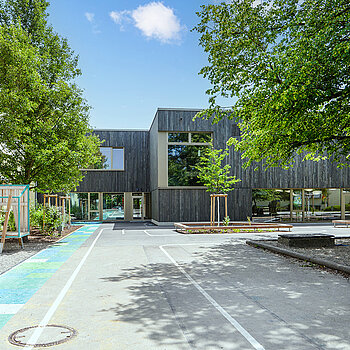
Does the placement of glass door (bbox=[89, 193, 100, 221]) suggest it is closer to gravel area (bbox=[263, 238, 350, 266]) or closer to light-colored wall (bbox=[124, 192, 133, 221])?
light-colored wall (bbox=[124, 192, 133, 221])

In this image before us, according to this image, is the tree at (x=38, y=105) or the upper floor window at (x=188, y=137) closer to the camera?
the tree at (x=38, y=105)

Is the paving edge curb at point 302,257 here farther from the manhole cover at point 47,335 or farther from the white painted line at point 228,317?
the manhole cover at point 47,335

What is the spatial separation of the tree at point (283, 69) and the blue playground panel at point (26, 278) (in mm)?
7731

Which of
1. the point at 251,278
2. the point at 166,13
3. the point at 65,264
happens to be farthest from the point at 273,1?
the point at 65,264

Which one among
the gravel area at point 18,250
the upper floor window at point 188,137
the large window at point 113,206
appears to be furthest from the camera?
the large window at point 113,206

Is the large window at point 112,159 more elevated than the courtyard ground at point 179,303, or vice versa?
the large window at point 112,159

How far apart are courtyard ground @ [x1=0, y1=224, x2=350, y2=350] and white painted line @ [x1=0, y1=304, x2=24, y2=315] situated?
2 cm

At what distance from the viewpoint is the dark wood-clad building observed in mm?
27844

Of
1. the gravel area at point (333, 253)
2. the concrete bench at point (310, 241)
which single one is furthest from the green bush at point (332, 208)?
the concrete bench at point (310, 241)

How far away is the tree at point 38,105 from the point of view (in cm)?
1473

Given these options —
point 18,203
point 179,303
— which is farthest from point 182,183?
point 179,303

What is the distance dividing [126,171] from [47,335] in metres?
30.5

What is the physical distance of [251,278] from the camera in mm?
8469

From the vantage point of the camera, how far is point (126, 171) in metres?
35.2
